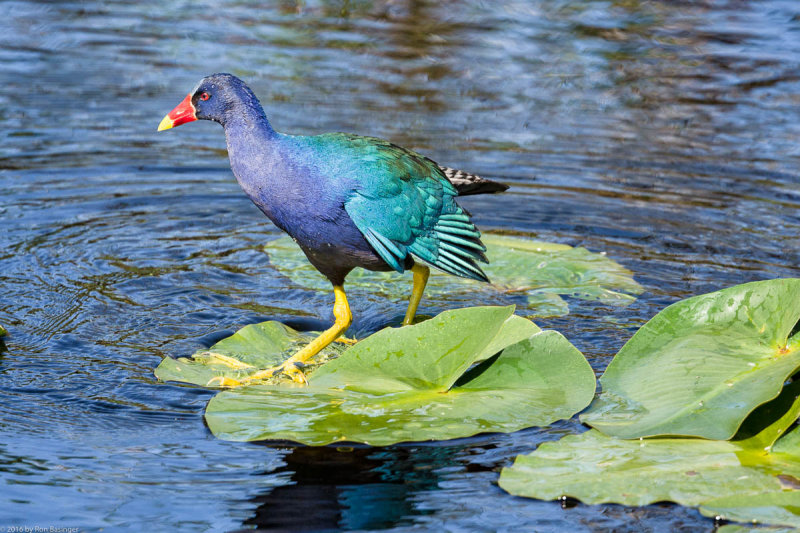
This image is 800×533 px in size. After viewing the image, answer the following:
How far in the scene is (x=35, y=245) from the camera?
5.06 m

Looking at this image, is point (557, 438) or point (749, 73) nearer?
point (557, 438)

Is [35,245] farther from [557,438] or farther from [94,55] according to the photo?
[94,55]

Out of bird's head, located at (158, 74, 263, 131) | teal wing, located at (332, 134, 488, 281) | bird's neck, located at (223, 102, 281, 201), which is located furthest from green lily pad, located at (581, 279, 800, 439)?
bird's head, located at (158, 74, 263, 131)

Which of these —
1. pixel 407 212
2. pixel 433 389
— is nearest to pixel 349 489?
pixel 433 389

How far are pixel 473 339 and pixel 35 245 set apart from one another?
2.66 m

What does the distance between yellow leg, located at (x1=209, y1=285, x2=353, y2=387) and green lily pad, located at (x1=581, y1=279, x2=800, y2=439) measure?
1.09m

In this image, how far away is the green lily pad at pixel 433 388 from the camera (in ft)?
10.4

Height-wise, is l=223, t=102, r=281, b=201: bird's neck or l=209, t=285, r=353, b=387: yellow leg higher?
l=223, t=102, r=281, b=201: bird's neck

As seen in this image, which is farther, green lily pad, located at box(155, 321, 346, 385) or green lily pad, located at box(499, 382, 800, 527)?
green lily pad, located at box(155, 321, 346, 385)

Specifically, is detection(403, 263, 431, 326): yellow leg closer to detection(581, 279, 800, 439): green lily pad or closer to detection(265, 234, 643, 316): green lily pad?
detection(265, 234, 643, 316): green lily pad

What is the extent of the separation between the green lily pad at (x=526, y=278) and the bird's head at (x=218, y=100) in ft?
3.84

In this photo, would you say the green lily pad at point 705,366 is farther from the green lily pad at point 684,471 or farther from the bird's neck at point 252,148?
the bird's neck at point 252,148

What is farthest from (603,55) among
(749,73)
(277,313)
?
(277,313)

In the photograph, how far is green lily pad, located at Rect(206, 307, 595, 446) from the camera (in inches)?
124
